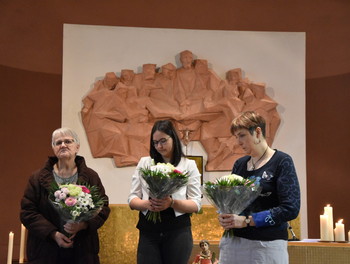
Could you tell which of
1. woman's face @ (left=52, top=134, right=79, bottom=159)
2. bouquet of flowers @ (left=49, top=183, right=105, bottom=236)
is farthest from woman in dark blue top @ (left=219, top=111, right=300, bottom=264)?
woman's face @ (left=52, top=134, right=79, bottom=159)

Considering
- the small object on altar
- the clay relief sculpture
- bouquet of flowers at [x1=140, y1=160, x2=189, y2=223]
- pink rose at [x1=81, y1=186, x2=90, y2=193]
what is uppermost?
the clay relief sculpture

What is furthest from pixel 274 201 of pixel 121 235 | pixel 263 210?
pixel 121 235

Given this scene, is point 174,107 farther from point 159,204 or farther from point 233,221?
point 233,221

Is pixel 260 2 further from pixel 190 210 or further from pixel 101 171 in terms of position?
pixel 190 210

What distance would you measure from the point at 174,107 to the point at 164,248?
2.90 meters

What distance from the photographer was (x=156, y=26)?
5961 mm

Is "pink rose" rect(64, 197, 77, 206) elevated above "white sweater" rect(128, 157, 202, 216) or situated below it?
below

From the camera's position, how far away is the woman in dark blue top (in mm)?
2340

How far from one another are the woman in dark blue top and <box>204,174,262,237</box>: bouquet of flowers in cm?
4

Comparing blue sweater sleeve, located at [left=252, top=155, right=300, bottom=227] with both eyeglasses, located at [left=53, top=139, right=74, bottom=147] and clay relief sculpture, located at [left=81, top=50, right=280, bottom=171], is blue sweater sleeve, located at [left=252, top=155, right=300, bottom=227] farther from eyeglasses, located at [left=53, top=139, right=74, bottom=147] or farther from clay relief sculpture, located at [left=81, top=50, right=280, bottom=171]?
clay relief sculpture, located at [left=81, top=50, right=280, bottom=171]

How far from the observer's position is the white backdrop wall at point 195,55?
5480mm

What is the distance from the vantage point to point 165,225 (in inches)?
111

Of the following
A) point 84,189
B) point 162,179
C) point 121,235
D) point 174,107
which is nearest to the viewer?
point 162,179

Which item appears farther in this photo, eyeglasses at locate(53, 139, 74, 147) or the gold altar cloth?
the gold altar cloth
